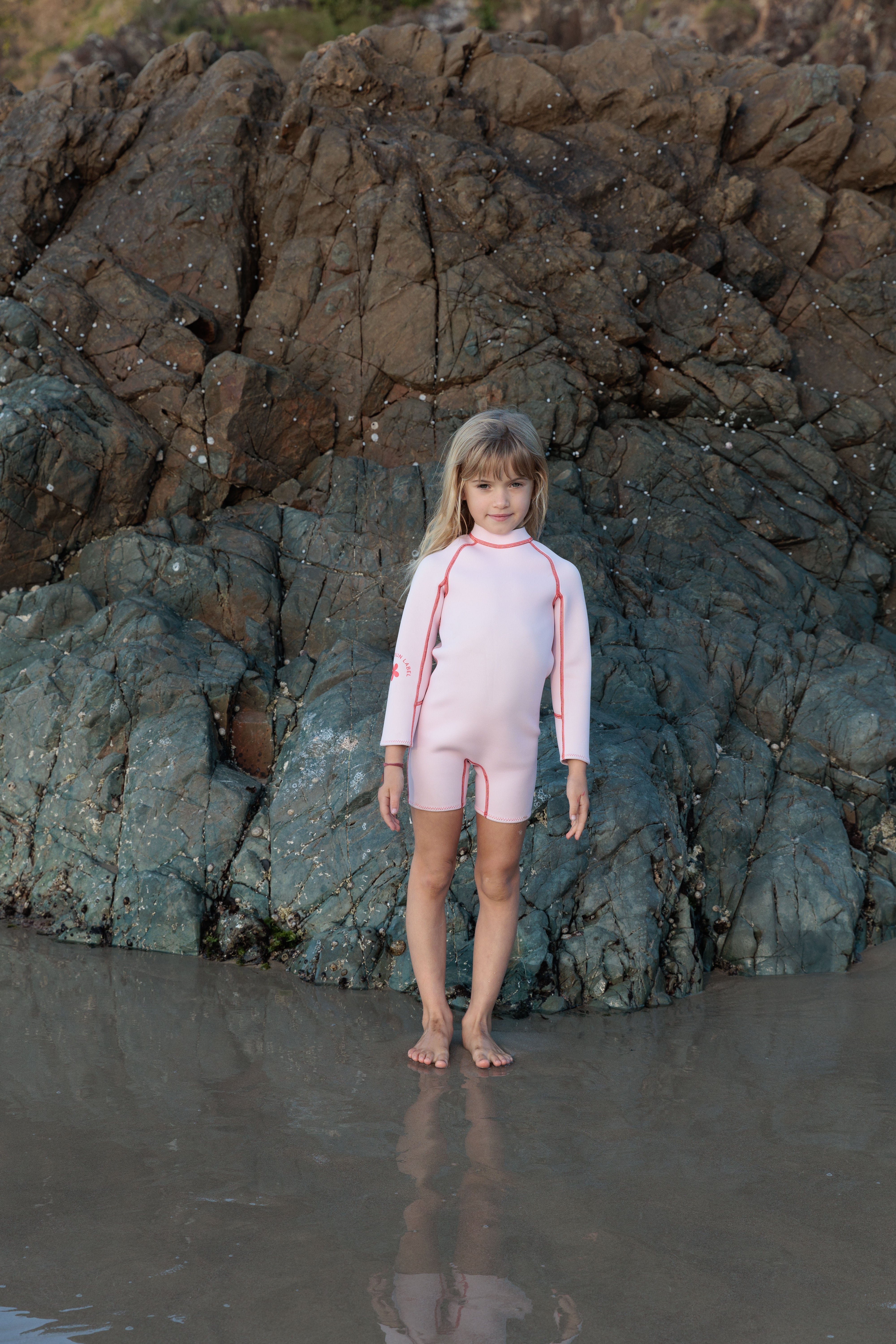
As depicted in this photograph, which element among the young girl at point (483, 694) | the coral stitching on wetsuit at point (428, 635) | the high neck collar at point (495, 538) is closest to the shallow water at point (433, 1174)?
the young girl at point (483, 694)

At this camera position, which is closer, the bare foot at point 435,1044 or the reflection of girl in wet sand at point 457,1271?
the reflection of girl in wet sand at point 457,1271

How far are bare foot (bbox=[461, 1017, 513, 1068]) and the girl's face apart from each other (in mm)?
1800

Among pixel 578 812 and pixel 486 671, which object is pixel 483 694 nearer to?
pixel 486 671

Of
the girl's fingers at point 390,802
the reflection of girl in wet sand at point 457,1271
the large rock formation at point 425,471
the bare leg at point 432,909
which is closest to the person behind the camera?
the reflection of girl in wet sand at point 457,1271

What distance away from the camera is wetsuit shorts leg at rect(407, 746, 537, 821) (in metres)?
3.75

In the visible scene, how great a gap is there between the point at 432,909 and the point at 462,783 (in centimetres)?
49

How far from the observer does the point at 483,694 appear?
12.1 ft

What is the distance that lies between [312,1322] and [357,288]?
772 cm

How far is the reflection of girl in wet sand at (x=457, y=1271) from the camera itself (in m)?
2.19

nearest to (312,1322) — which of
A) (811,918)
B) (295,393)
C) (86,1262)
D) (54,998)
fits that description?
(86,1262)

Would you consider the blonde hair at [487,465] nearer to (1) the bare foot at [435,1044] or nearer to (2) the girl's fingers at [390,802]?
(2) the girl's fingers at [390,802]

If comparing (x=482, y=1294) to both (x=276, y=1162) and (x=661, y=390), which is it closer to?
(x=276, y=1162)

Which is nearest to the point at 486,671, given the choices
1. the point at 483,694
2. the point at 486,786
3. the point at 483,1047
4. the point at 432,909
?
the point at 483,694

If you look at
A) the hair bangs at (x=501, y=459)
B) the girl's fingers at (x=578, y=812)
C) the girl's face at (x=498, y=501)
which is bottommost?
the girl's fingers at (x=578, y=812)
